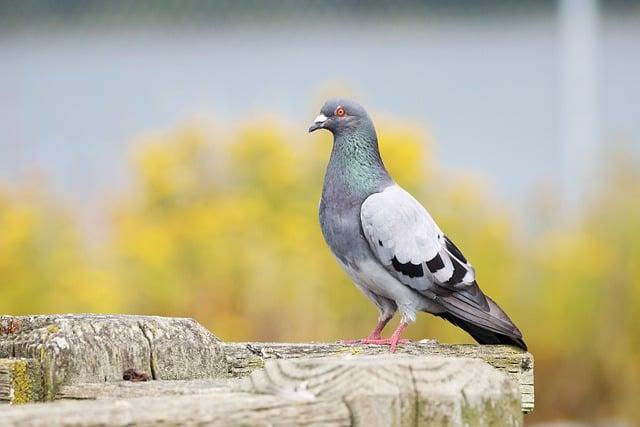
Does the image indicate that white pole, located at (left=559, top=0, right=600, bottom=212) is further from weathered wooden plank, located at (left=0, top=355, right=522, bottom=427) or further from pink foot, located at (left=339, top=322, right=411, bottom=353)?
weathered wooden plank, located at (left=0, top=355, right=522, bottom=427)

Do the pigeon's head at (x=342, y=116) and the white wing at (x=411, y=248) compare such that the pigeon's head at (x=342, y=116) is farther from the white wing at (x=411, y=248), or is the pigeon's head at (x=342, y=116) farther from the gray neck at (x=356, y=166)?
the white wing at (x=411, y=248)

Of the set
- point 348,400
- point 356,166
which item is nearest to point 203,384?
point 348,400

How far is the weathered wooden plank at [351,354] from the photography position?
113 inches

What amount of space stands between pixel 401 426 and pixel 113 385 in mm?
644

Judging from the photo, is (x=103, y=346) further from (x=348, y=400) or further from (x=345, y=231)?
(x=345, y=231)

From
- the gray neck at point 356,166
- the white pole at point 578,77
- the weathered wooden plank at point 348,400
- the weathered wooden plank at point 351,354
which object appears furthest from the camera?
the white pole at point 578,77

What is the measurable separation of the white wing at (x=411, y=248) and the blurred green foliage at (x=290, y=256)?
3893 millimetres

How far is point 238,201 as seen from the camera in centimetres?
933

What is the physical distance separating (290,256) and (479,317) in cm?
470

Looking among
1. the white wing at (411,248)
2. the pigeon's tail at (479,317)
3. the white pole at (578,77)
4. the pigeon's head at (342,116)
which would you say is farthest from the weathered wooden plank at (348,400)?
the white pole at (578,77)

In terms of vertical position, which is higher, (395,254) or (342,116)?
(342,116)

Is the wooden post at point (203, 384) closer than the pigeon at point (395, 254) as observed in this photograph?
Yes

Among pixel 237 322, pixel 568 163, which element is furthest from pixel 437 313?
pixel 568 163

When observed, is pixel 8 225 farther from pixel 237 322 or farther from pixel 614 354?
pixel 614 354
